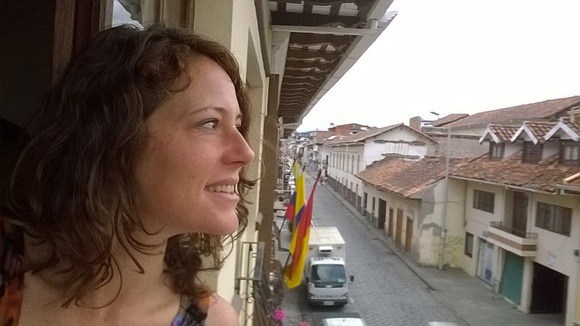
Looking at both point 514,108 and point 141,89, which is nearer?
point 141,89

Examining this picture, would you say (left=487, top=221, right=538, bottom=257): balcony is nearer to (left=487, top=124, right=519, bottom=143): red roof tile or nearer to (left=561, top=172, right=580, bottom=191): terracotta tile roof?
(left=487, top=124, right=519, bottom=143): red roof tile

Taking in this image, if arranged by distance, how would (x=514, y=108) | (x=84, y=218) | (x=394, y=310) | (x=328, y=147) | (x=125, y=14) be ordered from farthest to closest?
(x=328, y=147) → (x=514, y=108) → (x=394, y=310) → (x=125, y=14) → (x=84, y=218)

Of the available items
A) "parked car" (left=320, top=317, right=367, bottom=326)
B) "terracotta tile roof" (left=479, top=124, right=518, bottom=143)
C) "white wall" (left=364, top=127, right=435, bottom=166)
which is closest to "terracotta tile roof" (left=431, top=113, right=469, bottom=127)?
"white wall" (left=364, top=127, right=435, bottom=166)

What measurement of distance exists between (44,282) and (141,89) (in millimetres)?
257

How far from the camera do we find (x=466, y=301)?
10930 millimetres

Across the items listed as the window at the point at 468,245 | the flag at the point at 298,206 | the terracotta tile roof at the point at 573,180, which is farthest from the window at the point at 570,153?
the window at the point at 468,245

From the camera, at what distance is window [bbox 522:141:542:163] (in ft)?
31.1

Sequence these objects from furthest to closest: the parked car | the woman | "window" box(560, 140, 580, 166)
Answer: "window" box(560, 140, 580, 166) < the parked car < the woman

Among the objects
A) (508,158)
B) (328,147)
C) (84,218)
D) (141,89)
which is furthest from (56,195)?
(328,147)

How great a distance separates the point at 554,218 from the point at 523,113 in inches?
166

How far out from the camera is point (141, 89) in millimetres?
600

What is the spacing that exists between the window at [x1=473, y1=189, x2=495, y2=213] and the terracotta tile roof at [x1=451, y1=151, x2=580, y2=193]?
18.2 inches

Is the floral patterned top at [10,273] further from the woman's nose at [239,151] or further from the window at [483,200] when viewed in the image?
the window at [483,200]

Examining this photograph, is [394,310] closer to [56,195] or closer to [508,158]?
[508,158]
